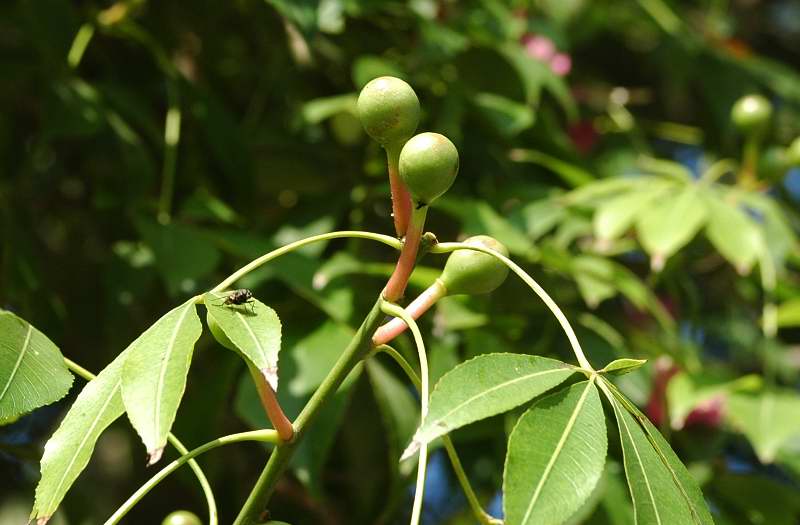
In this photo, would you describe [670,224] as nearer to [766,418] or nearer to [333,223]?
[766,418]

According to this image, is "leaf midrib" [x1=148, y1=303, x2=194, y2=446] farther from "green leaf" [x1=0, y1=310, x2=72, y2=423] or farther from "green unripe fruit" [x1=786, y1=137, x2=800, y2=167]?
"green unripe fruit" [x1=786, y1=137, x2=800, y2=167]

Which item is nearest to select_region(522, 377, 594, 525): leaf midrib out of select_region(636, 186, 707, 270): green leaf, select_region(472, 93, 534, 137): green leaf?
select_region(636, 186, 707, 270): green leaf

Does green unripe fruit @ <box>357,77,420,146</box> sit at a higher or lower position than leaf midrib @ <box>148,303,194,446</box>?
higher

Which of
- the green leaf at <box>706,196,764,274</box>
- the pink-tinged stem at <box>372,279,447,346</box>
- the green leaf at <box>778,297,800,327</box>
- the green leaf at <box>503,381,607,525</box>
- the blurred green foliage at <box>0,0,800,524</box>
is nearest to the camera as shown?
the green leaf at <box>503,381,607,525</box>

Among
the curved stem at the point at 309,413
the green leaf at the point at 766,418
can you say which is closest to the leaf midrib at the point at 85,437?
the curved stem at the point at 309,413

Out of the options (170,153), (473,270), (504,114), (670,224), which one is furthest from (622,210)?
A: (473,270)

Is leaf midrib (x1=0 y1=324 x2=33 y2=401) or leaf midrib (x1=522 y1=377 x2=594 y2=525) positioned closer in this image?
leaf midrib (x1=522 y1=377 x2=594 y2=525)

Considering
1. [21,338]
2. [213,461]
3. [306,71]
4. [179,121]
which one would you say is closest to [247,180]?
[179,121]

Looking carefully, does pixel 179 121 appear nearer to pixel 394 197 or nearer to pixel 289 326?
pixel 289 326
